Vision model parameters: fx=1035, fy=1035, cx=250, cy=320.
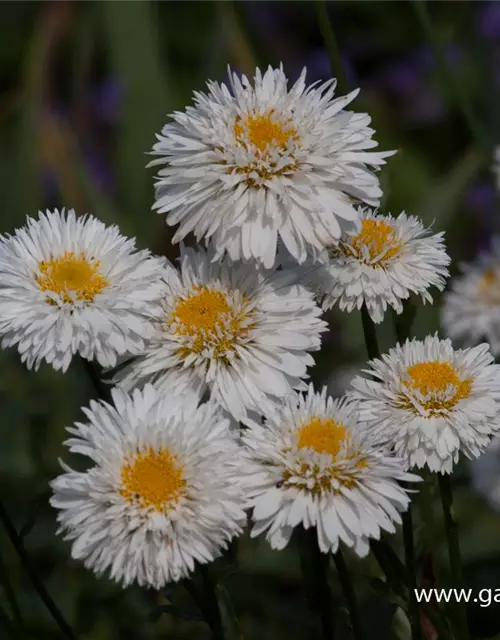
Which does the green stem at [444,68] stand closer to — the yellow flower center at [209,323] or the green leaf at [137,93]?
the yellow flower center at [209,323]

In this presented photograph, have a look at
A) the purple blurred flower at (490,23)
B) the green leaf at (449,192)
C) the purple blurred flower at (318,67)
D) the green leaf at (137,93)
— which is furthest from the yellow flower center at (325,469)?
the purple blurred flower at (490,23)

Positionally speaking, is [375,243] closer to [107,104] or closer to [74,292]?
[74,292]

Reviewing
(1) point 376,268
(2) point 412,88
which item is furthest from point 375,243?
(2) point 412,88

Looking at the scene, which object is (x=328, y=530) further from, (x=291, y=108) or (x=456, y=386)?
(x=291, y=108)

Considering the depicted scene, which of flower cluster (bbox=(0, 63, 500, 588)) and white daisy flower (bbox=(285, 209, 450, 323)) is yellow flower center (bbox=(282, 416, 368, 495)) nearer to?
flower cluster (bbox=(0, 63, 500, 588))

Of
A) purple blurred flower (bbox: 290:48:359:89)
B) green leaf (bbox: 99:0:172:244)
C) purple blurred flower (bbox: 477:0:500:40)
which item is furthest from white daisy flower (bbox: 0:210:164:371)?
purple blurred flower (bbox: 477:0:500:40)

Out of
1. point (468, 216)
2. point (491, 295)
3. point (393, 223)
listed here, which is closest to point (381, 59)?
point (468, 216)
